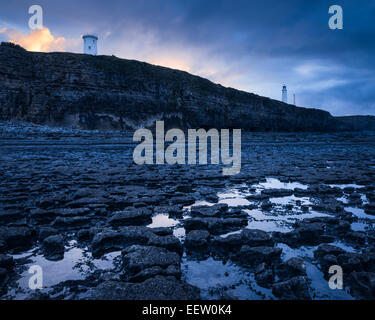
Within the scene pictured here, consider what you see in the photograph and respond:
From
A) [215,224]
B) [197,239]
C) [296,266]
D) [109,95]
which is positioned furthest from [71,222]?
[109,95]

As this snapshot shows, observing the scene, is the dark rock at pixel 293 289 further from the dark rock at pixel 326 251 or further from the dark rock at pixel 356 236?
the dark rock at pixel 356 236

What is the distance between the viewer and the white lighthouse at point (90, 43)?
5250cm

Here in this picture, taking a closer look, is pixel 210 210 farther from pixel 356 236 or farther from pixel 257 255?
pixel 356 236

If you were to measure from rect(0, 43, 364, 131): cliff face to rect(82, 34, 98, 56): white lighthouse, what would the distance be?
1957 centimetres

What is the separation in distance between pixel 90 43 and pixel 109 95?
27.2 meters

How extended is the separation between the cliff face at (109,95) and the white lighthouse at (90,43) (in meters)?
19.6

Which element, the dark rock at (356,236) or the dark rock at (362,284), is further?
the dark rock at (356,236)

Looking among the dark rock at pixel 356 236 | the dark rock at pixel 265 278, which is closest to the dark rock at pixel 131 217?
the dark rock at pixel 265 278

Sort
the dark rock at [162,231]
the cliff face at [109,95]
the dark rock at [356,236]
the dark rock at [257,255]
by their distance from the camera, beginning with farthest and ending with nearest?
the cliff face at [109,95] → the dark rock at [162,231] → the dark rock at [356,236] → the dark rock at [257,255]

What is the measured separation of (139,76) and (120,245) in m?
36.4

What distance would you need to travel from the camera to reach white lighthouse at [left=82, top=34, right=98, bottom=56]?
52500mm
